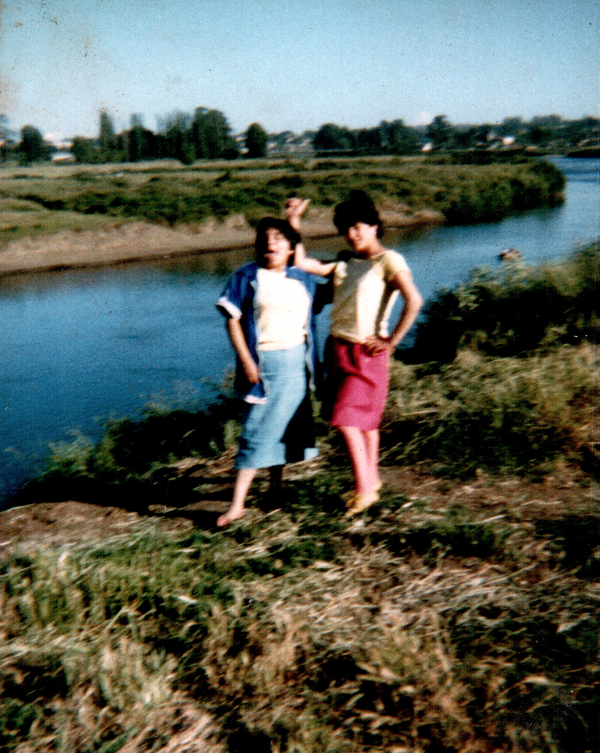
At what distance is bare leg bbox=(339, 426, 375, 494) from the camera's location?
3182 mm

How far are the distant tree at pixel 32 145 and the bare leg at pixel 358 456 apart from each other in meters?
18.6

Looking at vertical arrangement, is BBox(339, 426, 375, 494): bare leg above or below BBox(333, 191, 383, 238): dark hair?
below

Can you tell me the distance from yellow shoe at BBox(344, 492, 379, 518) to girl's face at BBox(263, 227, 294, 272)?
111 centimetres

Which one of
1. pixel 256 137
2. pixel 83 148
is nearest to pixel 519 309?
pixel 83 148

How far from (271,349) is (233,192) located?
22.5 m

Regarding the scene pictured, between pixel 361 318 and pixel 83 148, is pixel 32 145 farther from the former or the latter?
pixel 361 318

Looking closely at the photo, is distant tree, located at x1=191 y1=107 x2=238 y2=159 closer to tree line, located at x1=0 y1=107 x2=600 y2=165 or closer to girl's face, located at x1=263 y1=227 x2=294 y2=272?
tree line, located at x1=0 y1=107 x2=600 y2=165

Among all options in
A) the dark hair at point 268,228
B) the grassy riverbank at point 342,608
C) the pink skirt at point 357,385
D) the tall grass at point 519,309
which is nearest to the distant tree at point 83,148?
the tall grass at point 519,309

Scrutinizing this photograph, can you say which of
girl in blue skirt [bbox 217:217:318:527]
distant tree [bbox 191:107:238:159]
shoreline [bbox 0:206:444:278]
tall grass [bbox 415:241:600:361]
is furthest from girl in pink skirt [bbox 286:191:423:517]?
distant tree [bbox 191:107:238:159]

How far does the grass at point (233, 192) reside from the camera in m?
20.6

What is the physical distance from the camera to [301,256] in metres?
3.20

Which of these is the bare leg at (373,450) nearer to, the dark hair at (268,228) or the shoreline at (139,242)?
the dark hair at (268,228)

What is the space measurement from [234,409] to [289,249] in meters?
3.13

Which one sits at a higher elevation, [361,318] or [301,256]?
[301,256]
